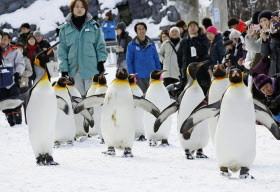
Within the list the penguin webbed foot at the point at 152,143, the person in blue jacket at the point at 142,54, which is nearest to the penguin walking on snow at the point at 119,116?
the penguin webbed foot at the point at 152,143

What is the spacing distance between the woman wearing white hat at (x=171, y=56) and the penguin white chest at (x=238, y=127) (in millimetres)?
4875

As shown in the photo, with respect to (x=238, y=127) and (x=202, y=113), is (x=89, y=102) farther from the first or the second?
(x=238, y=127)

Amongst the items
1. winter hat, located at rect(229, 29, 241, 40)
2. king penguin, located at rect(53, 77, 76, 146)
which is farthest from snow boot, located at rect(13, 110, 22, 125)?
winter hat, located at rect(229, 29, 241, 40)

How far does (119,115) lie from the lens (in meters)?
4.56

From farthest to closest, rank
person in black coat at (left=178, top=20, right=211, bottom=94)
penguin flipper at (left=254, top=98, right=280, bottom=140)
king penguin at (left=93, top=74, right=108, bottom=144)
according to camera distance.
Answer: person in black coat at (left=178, top=20, right=211, bottom=94)
king penguin at (left=93, top=74, right=108, bottom=144)
penguin flipper at (left=254, top=98, right=280, bottom=140)

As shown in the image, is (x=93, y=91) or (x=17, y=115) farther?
(x=17, y=115)

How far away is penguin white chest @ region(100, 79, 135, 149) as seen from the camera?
4555 mm

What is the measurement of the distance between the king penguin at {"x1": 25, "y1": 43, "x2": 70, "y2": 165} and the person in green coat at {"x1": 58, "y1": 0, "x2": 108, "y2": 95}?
1680 millimetres

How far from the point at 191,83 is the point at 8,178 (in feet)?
6.22

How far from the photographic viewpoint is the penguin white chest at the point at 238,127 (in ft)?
11.2

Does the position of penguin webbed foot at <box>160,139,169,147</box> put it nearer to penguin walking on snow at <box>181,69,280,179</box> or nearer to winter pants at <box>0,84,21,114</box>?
penguin walking on snow at <box>181,69,280,179</box>

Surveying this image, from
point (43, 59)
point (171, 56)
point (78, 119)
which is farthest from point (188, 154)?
point (171, 56)

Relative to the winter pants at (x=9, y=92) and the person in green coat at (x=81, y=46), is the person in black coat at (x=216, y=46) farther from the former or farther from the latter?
the winter pants at (x=9, y=92)

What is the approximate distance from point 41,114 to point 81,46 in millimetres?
1941
